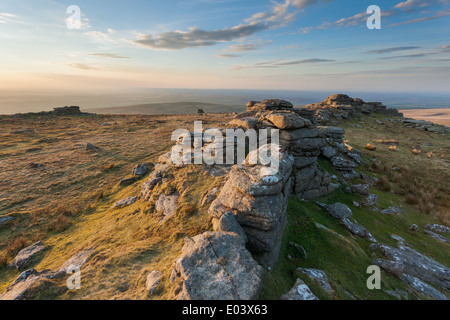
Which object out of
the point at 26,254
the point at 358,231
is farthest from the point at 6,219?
the point at 358,231

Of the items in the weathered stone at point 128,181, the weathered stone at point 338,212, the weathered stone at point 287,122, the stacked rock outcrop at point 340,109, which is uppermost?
the stacked rock outcrop at point 340,109

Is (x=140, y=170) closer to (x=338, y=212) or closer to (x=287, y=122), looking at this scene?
(x=287, y=122)

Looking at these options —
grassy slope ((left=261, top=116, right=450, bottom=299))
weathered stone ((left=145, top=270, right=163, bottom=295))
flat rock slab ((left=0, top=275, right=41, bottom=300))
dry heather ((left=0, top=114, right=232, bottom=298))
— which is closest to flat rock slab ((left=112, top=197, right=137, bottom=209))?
dry heather ((left=0, top=114, right=232, bottom=298))

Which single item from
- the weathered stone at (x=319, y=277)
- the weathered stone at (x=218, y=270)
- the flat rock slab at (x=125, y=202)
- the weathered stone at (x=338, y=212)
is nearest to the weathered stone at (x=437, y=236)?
the weathered stone at (x=338, y=212)

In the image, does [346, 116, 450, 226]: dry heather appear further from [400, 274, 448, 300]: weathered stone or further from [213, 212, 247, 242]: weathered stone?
[213, 212, 247, 242]: weathered stone

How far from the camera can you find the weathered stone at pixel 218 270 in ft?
21.2

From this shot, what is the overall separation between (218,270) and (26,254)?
46.9 feet

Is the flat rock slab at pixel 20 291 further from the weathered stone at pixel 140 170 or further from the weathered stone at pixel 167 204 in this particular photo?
the weathered stone at pixel 140 170

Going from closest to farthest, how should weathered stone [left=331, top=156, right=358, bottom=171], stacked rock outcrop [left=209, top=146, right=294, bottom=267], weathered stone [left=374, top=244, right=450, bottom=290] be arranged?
stacked rock outcrop [left=209, top=146, right=294, bottom=267]
weathered stone [left=374, top=244, right=450, bottom=290]
weathered stone [left=331, top=156, right=358, bottom=171]

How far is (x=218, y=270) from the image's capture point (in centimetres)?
718

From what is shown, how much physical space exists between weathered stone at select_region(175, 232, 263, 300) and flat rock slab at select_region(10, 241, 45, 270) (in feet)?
39.0

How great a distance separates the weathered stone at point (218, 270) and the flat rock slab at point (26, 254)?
11.9m

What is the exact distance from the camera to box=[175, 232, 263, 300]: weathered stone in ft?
21.2
